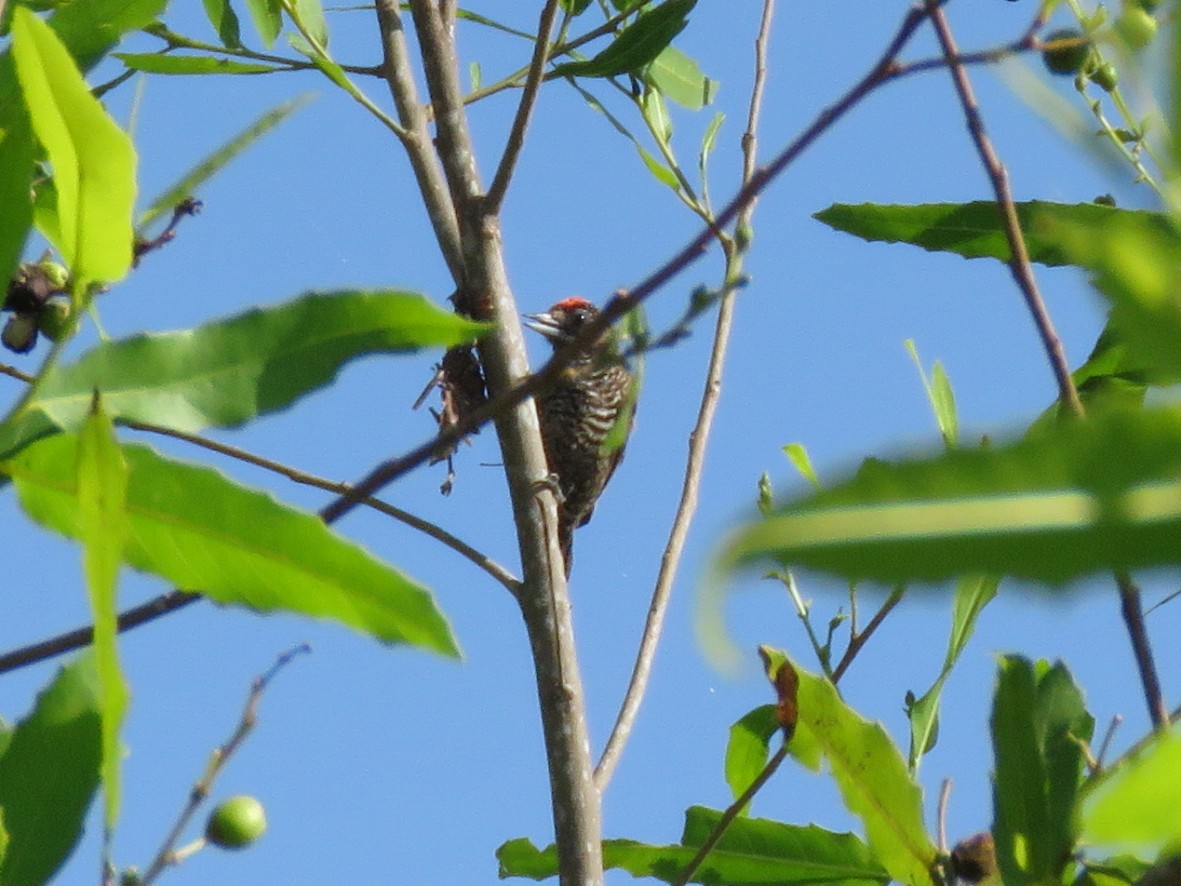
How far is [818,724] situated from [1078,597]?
33.0 inches

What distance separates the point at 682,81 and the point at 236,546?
62.3 inches

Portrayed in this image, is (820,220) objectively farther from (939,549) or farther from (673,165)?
Answer: (939,549)

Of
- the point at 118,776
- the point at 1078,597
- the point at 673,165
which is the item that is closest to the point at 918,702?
the point at 673,165

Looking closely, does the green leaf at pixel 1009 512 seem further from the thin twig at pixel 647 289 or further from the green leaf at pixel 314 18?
the green leaf at pixel 314 18

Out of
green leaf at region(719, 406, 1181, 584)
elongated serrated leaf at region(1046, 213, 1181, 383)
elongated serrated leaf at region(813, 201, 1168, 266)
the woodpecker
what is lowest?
green leaf at region(719, 406, 1181, 584)

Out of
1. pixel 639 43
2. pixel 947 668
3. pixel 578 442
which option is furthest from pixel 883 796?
pixel 578 442

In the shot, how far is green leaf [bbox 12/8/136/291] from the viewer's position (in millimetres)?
806

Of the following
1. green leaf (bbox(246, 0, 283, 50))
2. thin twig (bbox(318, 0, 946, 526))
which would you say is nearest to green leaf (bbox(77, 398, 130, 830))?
thin twig (bbox(318, 0, 946, 526))

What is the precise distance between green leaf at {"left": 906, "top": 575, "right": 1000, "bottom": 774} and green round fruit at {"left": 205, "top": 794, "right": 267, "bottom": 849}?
0.58 metres

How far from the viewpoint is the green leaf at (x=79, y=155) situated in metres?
→ 0.81

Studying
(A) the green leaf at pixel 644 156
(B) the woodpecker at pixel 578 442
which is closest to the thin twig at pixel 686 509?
(A) the green leaf at pixel 644 156

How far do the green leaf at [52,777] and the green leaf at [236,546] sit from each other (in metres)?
0.09

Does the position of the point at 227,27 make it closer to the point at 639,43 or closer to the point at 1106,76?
the point at 639,43

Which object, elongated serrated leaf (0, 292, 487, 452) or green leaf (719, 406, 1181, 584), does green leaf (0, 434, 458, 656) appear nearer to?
elongated serrated leaf (0, 292, 487, 452)
